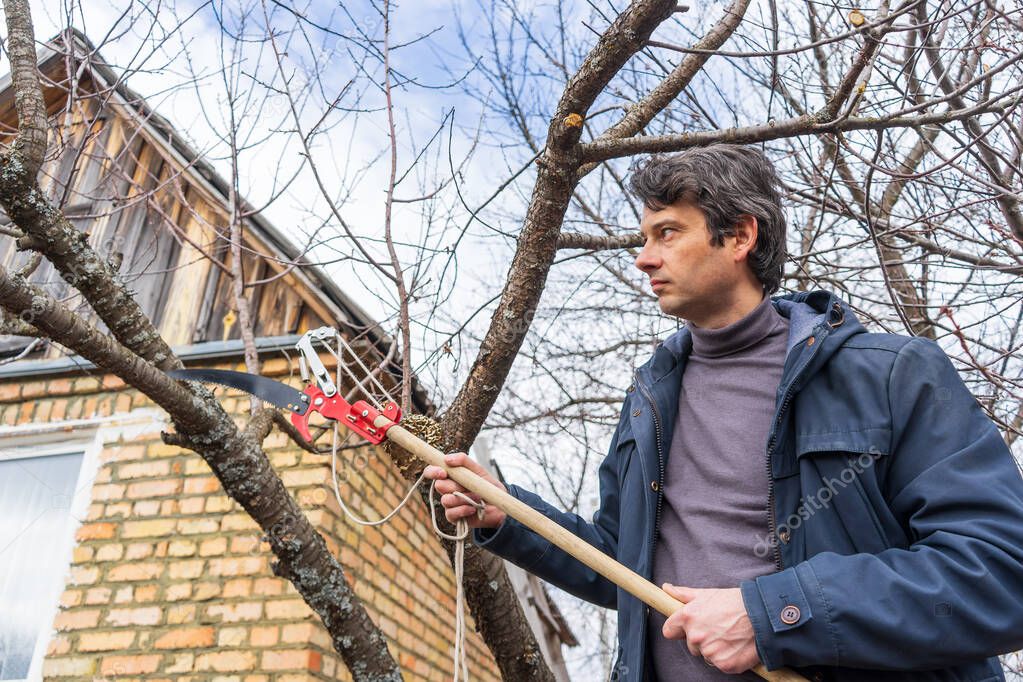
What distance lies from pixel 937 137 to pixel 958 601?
12.6 feet

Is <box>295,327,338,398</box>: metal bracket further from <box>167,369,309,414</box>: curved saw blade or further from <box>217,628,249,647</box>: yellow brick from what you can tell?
<box>217,628,249,647</box>: yellow brick

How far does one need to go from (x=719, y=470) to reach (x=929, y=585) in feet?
1.61

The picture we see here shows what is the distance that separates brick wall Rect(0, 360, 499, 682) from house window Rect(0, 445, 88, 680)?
156 millimetres

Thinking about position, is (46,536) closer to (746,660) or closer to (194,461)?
(194,461)

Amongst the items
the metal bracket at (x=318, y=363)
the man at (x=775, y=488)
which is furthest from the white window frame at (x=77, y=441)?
the man at (x=775, y=488)

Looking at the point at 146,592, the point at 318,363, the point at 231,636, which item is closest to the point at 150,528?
the point at 146,592

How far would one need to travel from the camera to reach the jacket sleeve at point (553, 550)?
1960 millimetres

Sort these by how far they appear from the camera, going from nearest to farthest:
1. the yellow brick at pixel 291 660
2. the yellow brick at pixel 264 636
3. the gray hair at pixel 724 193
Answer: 1. the gray hair at pixel 724 193
2. the yellow brick at pixel 291 660
3. the yellow brick at pixel 264 636

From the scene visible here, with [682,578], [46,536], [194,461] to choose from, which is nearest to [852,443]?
[682,578]

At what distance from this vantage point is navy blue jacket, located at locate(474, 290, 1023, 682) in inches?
52.9

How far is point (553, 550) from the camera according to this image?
6.48ft

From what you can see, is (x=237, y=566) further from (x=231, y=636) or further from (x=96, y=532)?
(x=96, y=532)

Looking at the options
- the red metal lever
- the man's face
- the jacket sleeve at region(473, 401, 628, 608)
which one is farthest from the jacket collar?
the red metal lever

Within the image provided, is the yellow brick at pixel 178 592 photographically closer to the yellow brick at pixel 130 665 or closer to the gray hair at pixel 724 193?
the yellow brick at pixel 130 665
